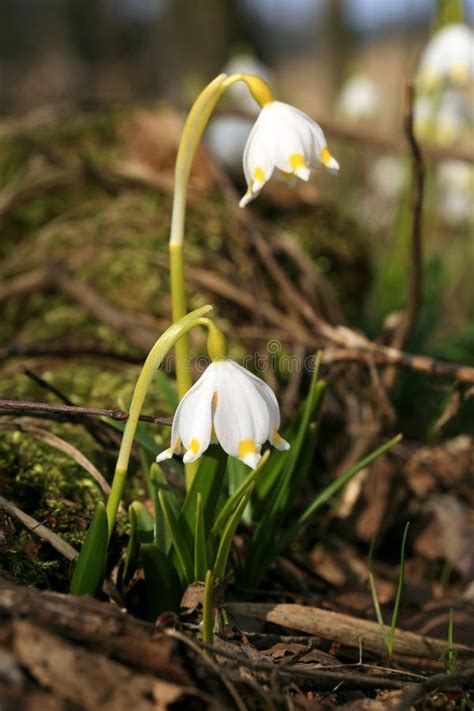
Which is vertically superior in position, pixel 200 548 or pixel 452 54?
pixel 452 54

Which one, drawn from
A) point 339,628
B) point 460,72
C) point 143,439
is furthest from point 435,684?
point 460,72

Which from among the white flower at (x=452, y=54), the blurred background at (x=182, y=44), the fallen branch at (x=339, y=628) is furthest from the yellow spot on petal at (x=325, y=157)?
the blurred background at (x=182, y=44)

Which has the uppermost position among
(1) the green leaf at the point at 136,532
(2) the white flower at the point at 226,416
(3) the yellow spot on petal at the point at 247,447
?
(2) the white flower at the point at 226,416

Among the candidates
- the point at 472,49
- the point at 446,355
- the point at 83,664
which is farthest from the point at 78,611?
the point at 472,49

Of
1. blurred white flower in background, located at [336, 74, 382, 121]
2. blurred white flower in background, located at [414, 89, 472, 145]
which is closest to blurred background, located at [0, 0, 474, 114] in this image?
blurred white flower in background, located at [336, 74, 382, 121]

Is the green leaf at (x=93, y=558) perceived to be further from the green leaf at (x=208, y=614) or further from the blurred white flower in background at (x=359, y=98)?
the blurred white flower in background at (x=359, y=98)

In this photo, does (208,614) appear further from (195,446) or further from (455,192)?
(455,192)

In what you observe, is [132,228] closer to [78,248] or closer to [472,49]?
[78,248]
